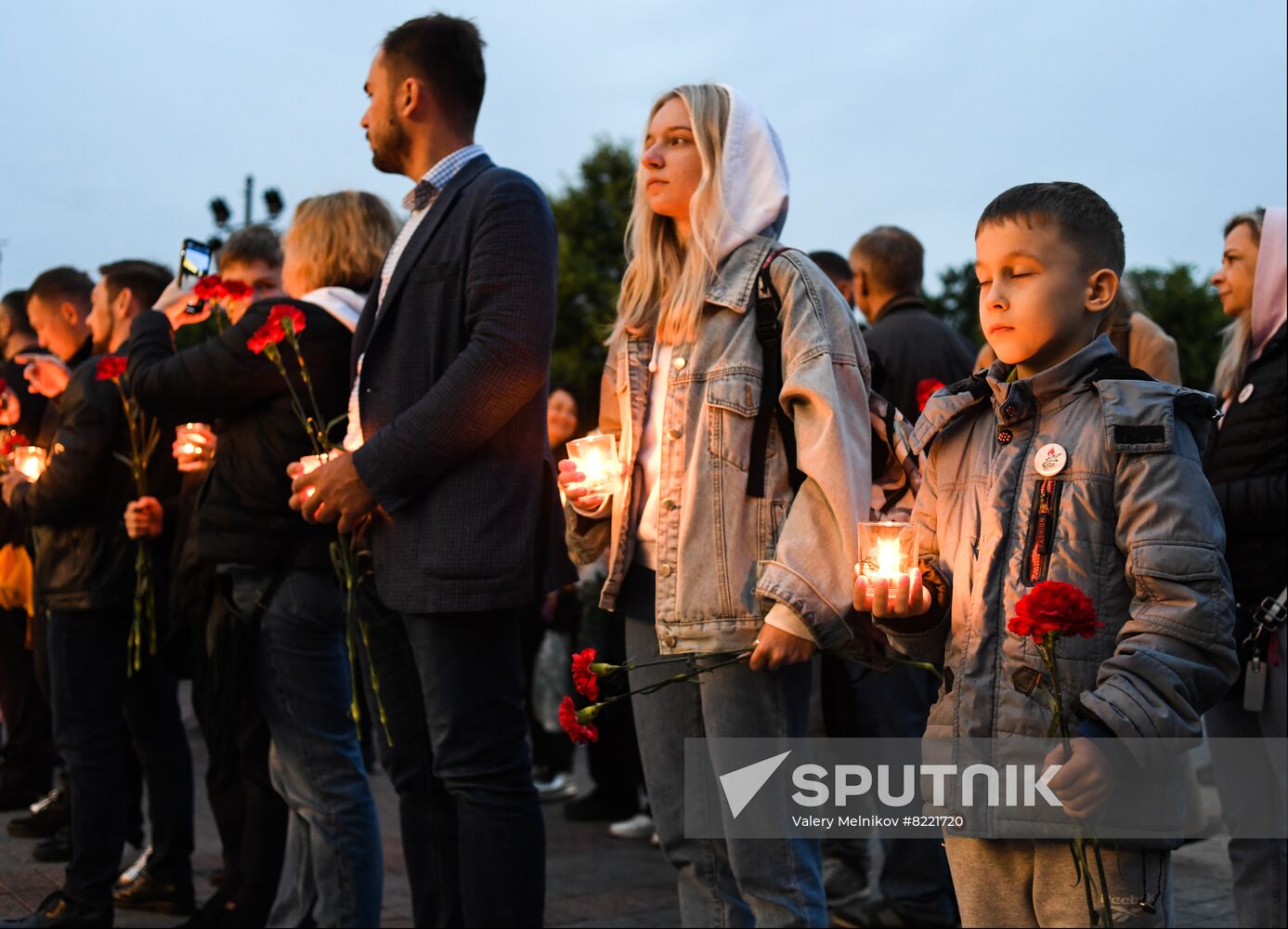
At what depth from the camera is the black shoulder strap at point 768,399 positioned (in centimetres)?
319

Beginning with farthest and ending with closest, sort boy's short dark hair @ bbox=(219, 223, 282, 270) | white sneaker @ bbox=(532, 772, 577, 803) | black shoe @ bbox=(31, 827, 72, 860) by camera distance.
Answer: white sneaker @ bbox=(532, 772, 577, 803) < black shoe @ bbox=(31, 827, 72, 860) < boy's short dark hair @ bbox=(219, 223, 282, 270)

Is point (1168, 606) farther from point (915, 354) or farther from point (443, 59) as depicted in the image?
point (915, 354)

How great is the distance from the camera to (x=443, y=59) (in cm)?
387

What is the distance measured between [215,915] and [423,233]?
2.36 m

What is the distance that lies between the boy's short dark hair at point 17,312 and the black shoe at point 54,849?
3.15m

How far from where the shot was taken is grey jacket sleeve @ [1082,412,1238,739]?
214 centimetres

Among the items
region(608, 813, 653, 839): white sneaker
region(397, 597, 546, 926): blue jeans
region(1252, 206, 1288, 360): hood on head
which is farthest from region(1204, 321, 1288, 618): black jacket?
region(608, 813, 653, 839): white sneaker

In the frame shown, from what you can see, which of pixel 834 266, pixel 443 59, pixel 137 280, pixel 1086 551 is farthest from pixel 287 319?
pixel 834 266

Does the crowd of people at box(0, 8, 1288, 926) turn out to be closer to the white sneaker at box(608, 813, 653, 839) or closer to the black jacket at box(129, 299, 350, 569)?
the black jacket at box(129, 299, 350, 569)

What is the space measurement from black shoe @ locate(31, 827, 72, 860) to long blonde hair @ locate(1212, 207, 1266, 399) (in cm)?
485

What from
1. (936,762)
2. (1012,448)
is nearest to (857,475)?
(1012,448)

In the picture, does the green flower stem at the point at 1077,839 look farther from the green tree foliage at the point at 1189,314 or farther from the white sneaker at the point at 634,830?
the green tree foliage at the point at 1189,314

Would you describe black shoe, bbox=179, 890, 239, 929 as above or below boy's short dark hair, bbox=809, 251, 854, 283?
below

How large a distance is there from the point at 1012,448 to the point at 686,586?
0.91 metres
